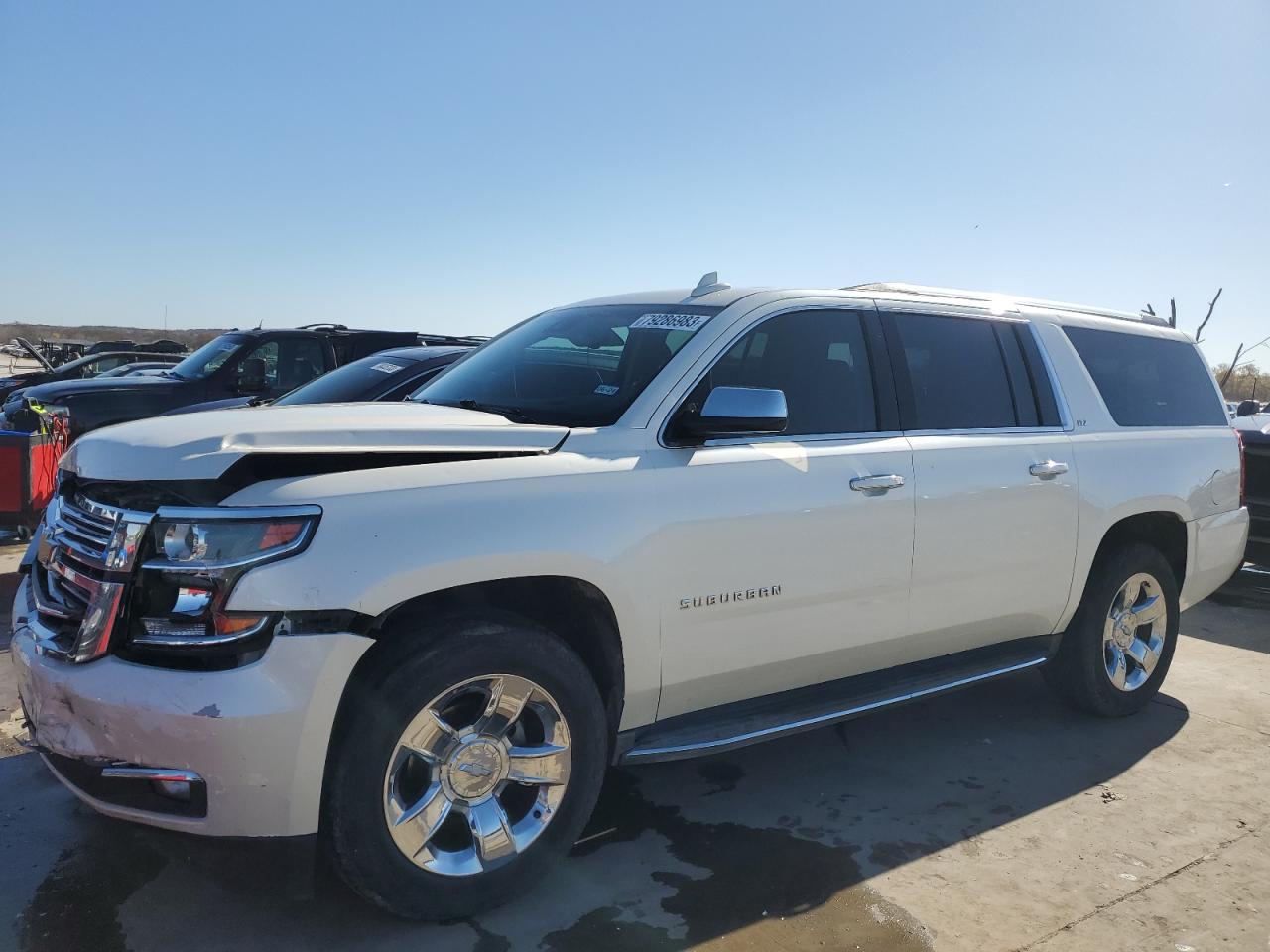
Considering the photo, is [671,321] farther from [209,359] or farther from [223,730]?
[209,359]

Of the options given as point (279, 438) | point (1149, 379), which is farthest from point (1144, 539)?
point (279, 438)

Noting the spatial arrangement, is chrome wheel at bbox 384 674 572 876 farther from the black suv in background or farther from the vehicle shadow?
the black suv in background

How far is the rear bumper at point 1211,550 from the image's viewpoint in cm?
510

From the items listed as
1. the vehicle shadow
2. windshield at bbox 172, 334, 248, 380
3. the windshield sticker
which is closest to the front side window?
the windshield sticker

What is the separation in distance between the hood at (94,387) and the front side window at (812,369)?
7.61 metres

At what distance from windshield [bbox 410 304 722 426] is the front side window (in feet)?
0.66

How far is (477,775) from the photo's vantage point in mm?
2936

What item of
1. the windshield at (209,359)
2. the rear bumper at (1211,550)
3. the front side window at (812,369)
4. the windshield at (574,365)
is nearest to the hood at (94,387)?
the windshield at (209,359)

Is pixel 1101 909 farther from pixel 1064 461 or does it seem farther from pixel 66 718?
pixel 66 718

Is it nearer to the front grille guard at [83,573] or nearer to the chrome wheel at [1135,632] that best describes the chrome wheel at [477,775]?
the front grille guard at [83,573]

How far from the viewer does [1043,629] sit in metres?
4.55

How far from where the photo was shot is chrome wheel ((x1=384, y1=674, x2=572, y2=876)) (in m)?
2.80

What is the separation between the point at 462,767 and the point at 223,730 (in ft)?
2.30

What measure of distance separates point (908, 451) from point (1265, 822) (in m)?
1.98
